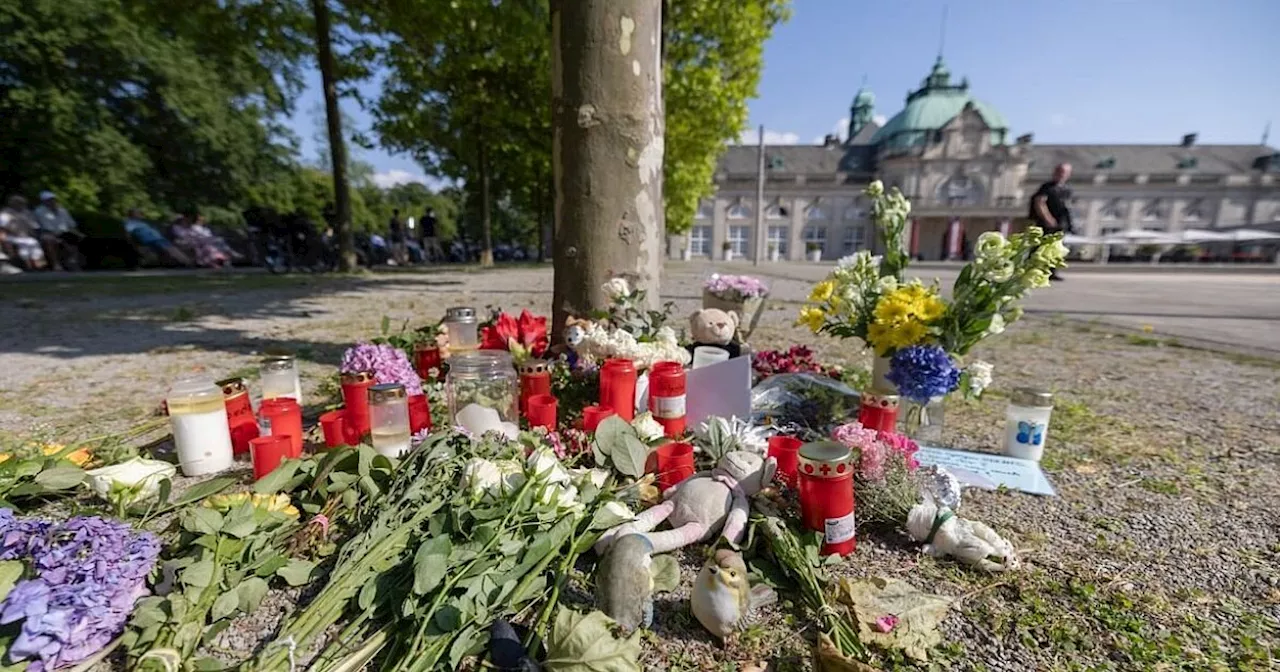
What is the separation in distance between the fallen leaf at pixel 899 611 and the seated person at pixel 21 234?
17.1m

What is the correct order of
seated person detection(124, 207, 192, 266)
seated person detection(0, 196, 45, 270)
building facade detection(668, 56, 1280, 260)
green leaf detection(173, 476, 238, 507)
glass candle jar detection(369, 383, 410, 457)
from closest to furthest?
green leaf detection(173, 476, 238, 507) < glass candle jar detection(369, 383, 410, 457) < seated person detection(0, 196, 45, 270) < seated person detection(124, 207, 192, 266) < building facade detection(668, 56, 1280, 260)

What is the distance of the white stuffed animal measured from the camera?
58.6 inches

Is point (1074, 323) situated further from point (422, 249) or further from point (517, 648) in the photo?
point (422, 249)

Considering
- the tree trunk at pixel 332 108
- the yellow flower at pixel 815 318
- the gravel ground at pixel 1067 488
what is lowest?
the gravel ground at pixel 1067 488

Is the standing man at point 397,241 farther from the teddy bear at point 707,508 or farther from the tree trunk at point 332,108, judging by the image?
the teddy bear at point 707,508

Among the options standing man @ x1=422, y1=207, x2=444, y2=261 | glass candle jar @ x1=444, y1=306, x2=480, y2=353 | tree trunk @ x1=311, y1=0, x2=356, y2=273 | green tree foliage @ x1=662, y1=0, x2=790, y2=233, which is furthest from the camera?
standing man @ x1=422, y1=207, x2=444, y2=261

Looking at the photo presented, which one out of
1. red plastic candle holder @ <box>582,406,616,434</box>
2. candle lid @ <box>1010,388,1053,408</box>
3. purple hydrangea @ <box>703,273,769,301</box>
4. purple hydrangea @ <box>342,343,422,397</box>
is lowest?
red plastic candle holder @ <box>582,406,616,434</box>

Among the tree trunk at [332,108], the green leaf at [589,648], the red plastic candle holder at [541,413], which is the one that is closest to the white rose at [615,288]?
the red plastic candle holder at [541,413]

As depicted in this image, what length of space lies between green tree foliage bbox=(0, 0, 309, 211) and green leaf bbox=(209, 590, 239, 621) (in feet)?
47.1

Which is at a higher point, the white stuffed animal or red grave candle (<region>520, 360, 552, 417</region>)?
red grave candle (<region>520, 360, 552, 417</region>)

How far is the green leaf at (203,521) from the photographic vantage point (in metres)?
1.38

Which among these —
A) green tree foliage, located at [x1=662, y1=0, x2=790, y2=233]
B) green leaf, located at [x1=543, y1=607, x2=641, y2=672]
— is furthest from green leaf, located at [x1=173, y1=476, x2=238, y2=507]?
green tree foliage, located at [x1=662, y1=0, x2=790, y2=233]

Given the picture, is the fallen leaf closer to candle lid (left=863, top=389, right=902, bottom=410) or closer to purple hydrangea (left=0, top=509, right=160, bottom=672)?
candle lid (left=863, top=389, right=902, bottom=410)

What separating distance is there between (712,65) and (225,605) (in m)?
11.3
